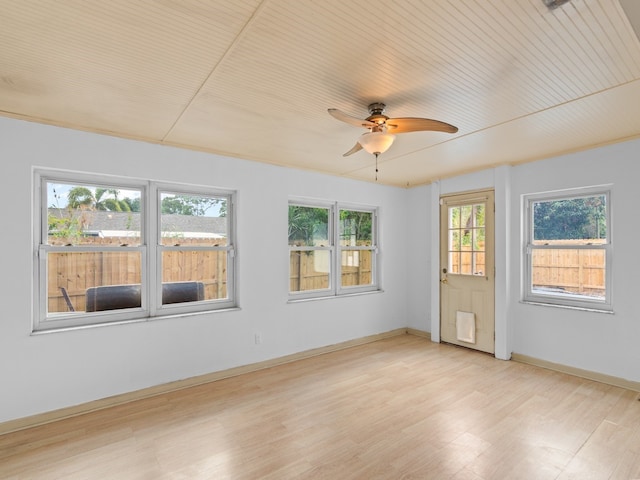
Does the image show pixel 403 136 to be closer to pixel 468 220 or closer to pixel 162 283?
pixel 468 220

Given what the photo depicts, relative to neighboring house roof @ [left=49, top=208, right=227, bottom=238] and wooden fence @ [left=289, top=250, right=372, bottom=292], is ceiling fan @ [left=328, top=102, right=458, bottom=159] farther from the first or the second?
wooden fence @ [left=289, top=250, right=372, bottom=292]

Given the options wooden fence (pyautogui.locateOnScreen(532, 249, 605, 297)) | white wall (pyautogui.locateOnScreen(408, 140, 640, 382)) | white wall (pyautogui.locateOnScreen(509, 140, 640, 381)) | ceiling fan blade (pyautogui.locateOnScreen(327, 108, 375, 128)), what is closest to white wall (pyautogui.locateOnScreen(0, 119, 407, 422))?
white wall (pyautogui.locateOnScreen(408, 140, 640, 382))

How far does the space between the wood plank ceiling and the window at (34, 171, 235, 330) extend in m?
0.61

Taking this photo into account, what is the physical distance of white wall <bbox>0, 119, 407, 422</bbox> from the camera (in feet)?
8.71

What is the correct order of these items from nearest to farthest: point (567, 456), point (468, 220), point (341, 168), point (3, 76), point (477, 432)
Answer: point (3, 76)
point (567, 456)
point (477, 432)
point (341, 168)
point (468, 220)

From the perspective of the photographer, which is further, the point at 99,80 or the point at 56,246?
the point at 56,246

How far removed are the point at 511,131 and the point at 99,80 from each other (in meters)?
3.24

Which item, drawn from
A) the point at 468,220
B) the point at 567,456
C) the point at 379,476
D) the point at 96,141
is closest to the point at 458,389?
the point at 567,456

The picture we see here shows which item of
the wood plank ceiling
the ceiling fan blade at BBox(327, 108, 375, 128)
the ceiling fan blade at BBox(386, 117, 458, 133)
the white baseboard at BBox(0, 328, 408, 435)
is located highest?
the wood plank ceiling

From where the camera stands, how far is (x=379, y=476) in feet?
6.88

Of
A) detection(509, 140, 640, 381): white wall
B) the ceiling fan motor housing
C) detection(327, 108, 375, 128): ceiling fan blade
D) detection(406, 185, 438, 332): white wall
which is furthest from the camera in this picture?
detection(406, 185, 438, 332): white wall

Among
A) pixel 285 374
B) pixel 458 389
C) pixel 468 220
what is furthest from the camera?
pixel 468 220

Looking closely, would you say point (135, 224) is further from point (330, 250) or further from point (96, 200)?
point (330, 250)

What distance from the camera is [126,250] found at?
3238 mm
